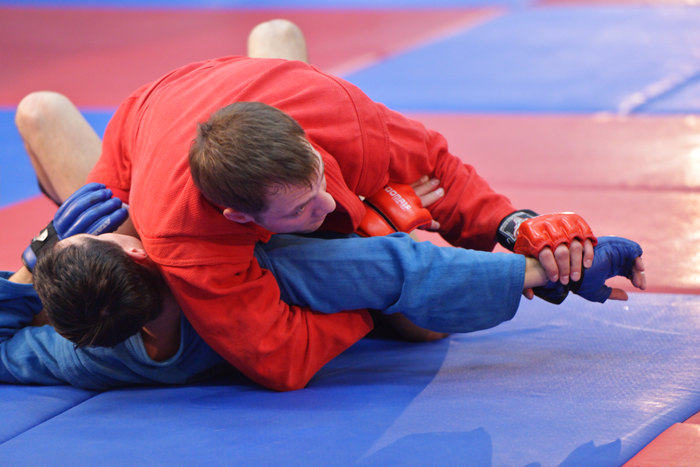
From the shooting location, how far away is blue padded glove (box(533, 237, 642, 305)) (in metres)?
1.65

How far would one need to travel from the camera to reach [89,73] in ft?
17.6

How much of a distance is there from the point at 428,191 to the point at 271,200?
2.51ft

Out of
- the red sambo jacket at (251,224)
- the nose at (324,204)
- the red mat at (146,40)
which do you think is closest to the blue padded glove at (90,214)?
the red sambo jacket at (251,224)

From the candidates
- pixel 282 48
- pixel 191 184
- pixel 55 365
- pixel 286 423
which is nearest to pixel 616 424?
pixel 286 423

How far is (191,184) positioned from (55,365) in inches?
26.4

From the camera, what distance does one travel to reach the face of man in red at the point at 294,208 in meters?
1.42

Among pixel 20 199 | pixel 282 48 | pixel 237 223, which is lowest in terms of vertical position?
pixel 20 199

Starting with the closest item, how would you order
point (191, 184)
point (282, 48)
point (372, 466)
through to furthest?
point (372, 466), point (191, 184), point (282, 48)

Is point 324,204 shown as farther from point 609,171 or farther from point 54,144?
point 609,171

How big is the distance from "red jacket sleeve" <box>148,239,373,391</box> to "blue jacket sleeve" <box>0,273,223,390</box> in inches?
6.9

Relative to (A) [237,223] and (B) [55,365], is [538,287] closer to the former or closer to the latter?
(A) [237,223]

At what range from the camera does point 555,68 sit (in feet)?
15.5

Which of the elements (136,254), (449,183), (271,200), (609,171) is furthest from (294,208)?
(609,171)

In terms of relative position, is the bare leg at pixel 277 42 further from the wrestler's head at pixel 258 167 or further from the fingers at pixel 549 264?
the fingers at pixel 549 264
